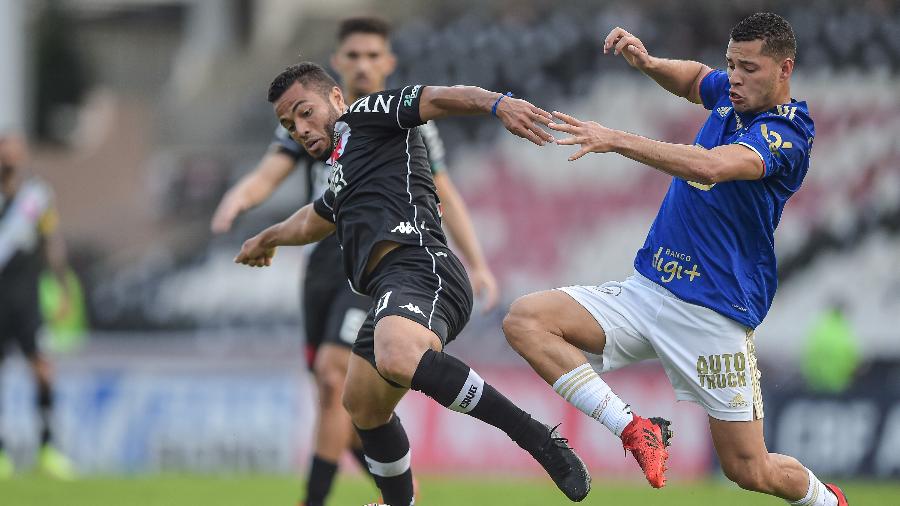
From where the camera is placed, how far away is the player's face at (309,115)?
6.56 metres

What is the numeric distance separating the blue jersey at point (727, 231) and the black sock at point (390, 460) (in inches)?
57.4

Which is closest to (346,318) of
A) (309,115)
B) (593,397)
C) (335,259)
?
(335,259)

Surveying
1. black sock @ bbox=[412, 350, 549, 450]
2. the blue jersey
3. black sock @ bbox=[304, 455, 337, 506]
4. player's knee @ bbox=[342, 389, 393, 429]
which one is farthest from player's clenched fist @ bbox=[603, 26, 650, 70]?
black sock @ bbox=[304, 455, 337, 506]

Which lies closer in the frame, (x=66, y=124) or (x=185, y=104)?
(x=185, y=104)

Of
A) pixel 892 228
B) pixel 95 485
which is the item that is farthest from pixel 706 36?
pixel 95 485

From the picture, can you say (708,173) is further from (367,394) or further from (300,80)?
(300,80)

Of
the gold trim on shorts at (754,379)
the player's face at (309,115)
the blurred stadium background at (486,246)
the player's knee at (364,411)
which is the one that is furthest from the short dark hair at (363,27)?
the blurred stadium background at (486,246)

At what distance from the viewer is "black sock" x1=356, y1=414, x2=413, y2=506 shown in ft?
21.9

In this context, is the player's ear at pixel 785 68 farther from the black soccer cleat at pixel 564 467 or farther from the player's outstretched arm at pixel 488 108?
the black soccer cleat at pixel 564 467

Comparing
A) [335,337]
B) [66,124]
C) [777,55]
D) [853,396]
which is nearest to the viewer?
[777,55]

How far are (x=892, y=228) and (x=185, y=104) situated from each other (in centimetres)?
1059

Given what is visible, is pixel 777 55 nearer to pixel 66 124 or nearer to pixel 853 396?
pixel 853 396

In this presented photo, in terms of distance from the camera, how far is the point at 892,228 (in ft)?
58.5

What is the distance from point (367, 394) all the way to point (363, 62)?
273 cm
